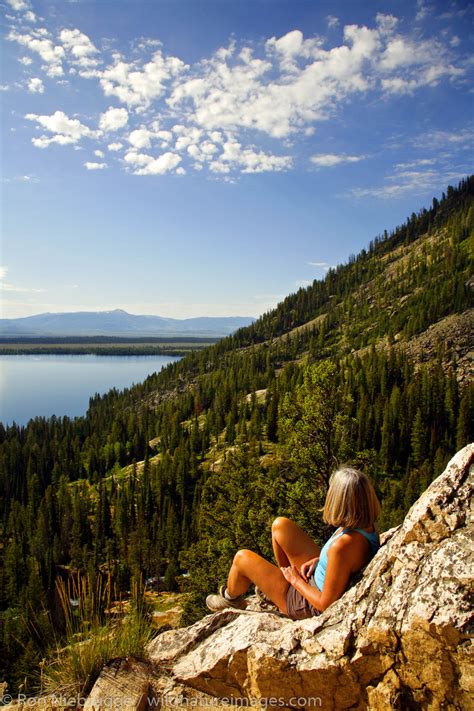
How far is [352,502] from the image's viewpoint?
5.04 metres

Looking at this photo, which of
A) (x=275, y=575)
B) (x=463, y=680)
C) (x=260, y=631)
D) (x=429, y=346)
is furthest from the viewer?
(x=429, y=346)

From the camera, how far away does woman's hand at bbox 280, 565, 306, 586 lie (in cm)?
571

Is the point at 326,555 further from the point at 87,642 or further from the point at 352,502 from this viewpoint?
the point at 87,642

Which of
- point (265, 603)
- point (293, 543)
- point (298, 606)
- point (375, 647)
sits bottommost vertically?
point (265, 603)

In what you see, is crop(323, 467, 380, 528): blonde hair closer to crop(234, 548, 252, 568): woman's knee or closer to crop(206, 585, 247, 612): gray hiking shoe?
crop(234, 548, 252, 568): woman's knee

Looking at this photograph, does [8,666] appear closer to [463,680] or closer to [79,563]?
[79,563]

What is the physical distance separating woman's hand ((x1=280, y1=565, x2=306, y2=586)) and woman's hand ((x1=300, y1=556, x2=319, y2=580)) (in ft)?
0.28

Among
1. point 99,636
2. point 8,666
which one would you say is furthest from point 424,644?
point 8,666

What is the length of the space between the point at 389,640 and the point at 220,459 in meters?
100

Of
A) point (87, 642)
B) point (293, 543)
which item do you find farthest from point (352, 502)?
point (87, 642)

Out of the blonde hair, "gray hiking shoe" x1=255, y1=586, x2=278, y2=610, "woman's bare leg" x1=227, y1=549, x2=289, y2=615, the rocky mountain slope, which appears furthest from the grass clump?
the blonde hair

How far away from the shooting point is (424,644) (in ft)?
13.1

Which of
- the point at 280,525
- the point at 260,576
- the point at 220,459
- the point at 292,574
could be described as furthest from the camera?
the point at 220,459

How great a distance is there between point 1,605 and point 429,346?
140 metres
